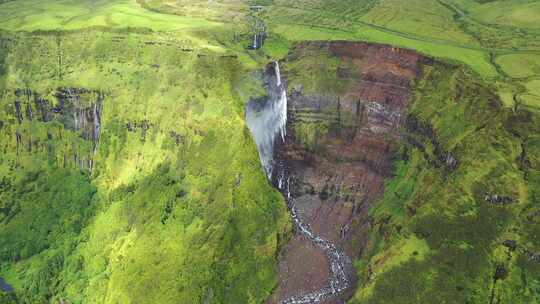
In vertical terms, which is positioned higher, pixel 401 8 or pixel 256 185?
pixel 401 8

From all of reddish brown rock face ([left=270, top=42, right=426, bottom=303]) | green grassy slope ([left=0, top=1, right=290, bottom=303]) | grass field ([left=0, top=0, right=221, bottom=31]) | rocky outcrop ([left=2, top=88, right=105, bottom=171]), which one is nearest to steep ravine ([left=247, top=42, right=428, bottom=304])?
reddish brown rock face ([left=270, top=42, right=426, bottom=303])

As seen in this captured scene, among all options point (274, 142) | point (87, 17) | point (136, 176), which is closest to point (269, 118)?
point (274, 142)

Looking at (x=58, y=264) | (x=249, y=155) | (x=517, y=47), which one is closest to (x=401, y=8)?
(x=517, y=47)

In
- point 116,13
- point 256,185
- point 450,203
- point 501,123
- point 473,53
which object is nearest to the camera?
point 450,203

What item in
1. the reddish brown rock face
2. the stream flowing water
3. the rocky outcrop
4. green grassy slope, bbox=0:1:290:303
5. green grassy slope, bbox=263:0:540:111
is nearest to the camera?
green grassy slope, bbox=0:1:290:303

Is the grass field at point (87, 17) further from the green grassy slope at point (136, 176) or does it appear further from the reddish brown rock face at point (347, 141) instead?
the reddish brown rock face at point (347, 141)

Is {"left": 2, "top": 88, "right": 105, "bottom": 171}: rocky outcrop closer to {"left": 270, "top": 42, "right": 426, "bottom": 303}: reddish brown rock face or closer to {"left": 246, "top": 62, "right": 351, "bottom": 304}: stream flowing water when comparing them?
{"left": 246, "top": 62, "right": 351, "bottom": 304}: stream flowing water

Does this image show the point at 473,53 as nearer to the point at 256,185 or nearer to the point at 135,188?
the point at 256,185
